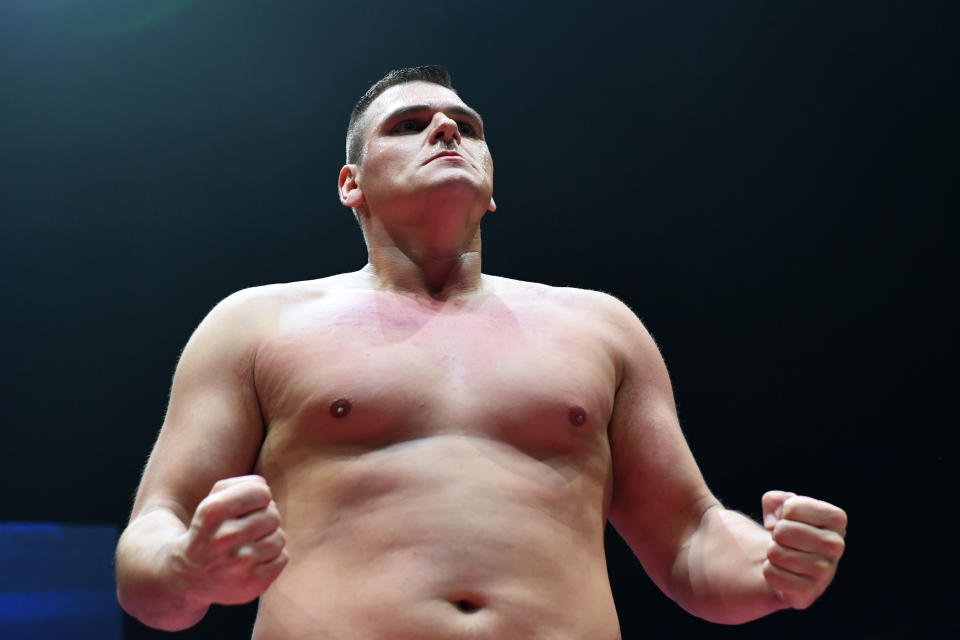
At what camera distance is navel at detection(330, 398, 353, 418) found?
1.39 metres

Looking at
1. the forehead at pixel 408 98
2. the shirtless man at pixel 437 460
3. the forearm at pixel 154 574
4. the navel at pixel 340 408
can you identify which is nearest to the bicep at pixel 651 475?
the shirtless man at pixel 437 460

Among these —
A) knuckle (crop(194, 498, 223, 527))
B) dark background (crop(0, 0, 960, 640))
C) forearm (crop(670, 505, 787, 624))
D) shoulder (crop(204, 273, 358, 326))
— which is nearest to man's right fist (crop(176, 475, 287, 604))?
knuckle (crop(194, 498, 223, 527))

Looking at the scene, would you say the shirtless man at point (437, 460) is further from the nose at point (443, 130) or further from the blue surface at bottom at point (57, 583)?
the blue surface at bottom at point (57, 583)

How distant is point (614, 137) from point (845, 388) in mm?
873

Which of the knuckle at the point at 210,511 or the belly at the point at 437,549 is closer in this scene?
the knuckle at the point at 210,511

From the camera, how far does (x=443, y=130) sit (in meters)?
1.69

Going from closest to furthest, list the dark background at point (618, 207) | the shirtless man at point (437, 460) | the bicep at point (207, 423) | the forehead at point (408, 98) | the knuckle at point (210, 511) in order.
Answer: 1. the knuckle at point (210, 511)
2. the shirtless man at point (437, 460)
3. the bicep at point (207, 423)
4. the forehead at point (408, 98)
5. the dark background at point (618, 207)

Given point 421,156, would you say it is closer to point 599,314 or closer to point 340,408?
point 599,314

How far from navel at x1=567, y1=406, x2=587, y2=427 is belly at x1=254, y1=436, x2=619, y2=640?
7cm

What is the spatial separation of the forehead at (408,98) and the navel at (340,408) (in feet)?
2.08

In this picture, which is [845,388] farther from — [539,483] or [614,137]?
[539,483]

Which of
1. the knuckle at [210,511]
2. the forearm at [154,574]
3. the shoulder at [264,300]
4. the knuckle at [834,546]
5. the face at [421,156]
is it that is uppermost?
the face at [421,156]

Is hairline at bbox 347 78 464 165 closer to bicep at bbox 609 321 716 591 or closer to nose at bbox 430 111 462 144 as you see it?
nose at bbox 430 111 462 144

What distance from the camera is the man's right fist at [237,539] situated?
0.99 m
